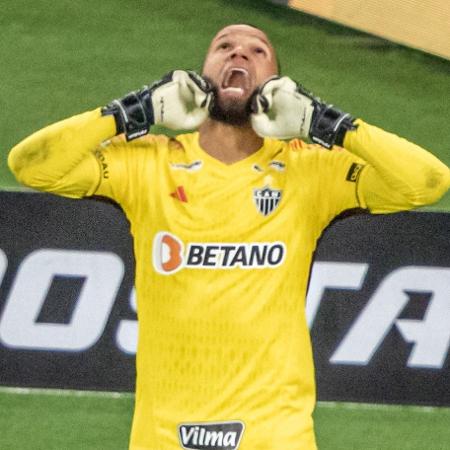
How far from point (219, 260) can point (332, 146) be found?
0.48 meters

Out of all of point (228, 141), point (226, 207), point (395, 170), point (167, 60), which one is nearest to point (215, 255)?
point (226, 207)

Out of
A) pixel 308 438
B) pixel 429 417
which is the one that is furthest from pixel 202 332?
pixel 429 417

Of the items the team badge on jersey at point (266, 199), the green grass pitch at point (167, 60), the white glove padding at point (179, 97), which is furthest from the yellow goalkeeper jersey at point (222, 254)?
the green grass pitch at point (167, 60)

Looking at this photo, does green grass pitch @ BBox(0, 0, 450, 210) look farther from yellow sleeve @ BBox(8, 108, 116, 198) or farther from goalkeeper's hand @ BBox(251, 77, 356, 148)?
goalkeeper's hand @ BBox(251, 77, 356, 148)

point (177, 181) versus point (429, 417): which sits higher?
point (177, 181)

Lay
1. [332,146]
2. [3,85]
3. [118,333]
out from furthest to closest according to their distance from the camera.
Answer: [3,85] < [118,333] < [332,146]

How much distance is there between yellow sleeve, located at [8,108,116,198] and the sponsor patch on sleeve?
0.74 meters

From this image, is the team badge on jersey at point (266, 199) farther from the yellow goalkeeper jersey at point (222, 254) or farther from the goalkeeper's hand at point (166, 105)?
the goalkeeper's hand at point (166, 105)

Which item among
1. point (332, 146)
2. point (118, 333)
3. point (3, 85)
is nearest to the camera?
point (332, 146)

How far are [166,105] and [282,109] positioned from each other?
344 millimetres

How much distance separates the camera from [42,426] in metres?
5.61

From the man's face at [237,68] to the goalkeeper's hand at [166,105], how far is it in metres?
0.07

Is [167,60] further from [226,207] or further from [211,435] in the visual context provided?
[211,435]

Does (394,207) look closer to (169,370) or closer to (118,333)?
(169,370)
